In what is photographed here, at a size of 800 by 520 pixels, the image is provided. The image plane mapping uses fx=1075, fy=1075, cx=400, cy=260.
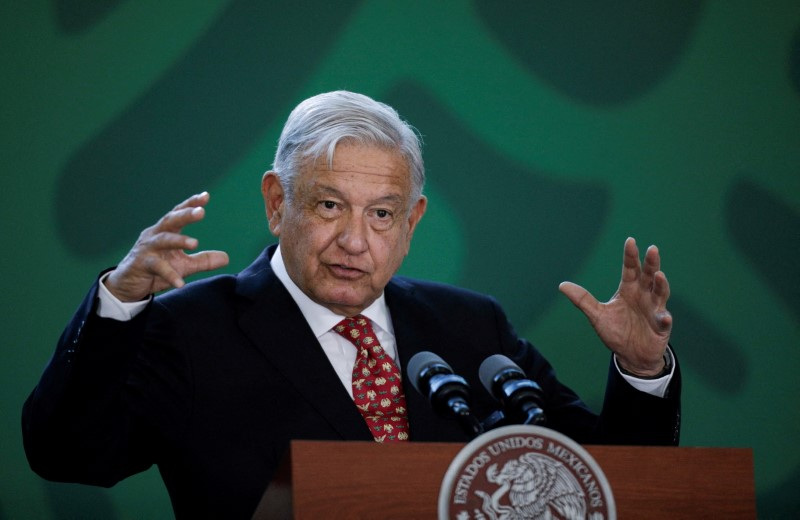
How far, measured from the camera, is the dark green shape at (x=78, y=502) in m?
3.11

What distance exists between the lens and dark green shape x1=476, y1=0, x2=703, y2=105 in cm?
369

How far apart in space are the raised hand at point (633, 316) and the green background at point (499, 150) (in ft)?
3.94

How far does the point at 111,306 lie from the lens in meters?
2.04

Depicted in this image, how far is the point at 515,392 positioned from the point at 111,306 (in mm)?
791

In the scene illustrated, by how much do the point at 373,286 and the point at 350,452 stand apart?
1.09 meters

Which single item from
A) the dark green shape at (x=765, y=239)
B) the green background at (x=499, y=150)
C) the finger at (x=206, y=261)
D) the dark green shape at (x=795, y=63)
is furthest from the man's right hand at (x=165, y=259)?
the dark green shape at (x=795, y=63)

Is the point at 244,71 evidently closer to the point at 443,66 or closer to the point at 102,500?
the point at 443,66

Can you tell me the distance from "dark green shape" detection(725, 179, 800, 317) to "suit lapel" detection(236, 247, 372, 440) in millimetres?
1780

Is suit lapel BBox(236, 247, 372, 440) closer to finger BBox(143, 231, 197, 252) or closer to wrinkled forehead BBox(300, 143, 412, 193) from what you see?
wrinkled forehead BBox(300, 143, 412, 193)

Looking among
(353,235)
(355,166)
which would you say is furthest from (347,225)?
(355,166)

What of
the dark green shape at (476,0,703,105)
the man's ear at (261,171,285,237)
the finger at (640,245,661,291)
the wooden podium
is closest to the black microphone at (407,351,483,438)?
the wooden podium

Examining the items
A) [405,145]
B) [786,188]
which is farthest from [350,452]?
[786,188]

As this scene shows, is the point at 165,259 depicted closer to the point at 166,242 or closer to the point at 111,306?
the point at 166,242

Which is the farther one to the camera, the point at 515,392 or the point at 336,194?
the point at 336,194
